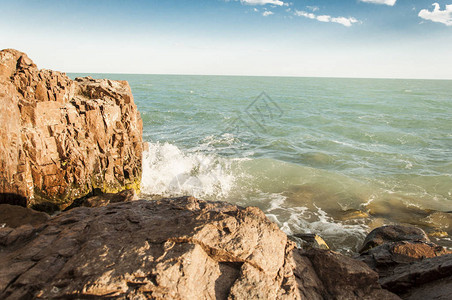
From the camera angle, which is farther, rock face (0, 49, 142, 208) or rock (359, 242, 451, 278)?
rock face (0, 49, 142, 208)

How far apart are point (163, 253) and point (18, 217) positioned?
4183 mm

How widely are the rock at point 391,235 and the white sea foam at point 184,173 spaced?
5.89 m

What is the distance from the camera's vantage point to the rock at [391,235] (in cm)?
632

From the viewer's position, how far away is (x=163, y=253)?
2.94 m

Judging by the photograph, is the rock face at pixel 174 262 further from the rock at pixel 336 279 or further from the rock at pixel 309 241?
the rock at pixel 309 241

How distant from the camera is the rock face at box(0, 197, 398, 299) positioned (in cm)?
264

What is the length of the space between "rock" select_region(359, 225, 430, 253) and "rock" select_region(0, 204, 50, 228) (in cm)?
760

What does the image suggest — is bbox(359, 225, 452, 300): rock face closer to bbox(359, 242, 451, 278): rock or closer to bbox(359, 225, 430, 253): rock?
bbox(359, 242, 451, 278): rock

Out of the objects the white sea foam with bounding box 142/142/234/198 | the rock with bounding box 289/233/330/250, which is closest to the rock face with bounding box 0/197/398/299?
the rock with bounding box 289/233/330/250

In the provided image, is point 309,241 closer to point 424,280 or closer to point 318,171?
point 424,280

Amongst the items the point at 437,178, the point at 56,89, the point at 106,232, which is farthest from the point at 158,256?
the point at 437,178

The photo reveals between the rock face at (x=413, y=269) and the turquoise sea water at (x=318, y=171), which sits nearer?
the rock face at (x=413, y=269)

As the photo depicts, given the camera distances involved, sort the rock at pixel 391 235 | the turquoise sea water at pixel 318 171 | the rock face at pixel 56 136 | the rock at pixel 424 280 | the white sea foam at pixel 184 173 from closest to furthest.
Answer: the rock at pixel 424 280 < the rock face at pixel 56 136 < the rock at pixel 391 235 < the turquoise sea water at pixel 318 171 < the white sea foam at pixel 184 173

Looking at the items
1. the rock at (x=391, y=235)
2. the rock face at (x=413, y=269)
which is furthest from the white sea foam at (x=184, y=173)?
the rock face at (x=413, y=269)
